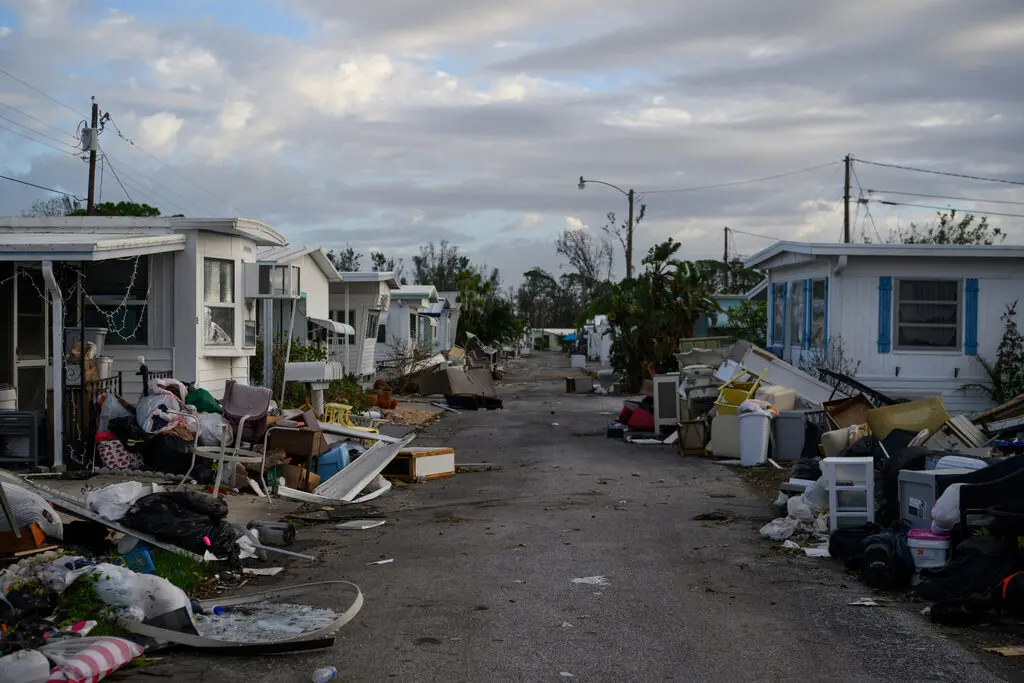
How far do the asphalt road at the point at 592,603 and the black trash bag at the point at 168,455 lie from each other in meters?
2.53

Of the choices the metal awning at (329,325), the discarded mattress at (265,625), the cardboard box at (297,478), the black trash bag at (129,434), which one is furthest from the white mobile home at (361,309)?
the discarded mattress at (265,625)

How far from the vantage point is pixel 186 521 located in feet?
24.9

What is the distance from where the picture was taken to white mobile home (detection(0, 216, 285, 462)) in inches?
519

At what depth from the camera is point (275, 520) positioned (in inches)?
388

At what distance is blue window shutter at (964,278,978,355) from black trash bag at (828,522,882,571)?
440 inches

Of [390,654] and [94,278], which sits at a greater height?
[94,278]

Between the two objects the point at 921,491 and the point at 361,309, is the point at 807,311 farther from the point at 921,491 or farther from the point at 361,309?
the point at 361,309

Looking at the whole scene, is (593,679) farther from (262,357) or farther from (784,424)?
(262,357)

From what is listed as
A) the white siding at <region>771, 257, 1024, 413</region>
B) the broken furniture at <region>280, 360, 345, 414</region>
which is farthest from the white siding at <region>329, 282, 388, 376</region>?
the white siding at <region>771, 257, 1024, 413</region>

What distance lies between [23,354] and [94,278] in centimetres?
149

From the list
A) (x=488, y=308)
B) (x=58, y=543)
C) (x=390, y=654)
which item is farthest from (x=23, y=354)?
(x=488, y=308)

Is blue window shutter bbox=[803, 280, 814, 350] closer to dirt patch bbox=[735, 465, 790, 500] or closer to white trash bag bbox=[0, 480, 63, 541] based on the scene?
dirt patch bbox=[735, 465, 790, 500]

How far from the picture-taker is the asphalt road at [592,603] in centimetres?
546

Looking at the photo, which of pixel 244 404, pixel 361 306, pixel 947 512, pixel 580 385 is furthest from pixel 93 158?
pixel 947 512
